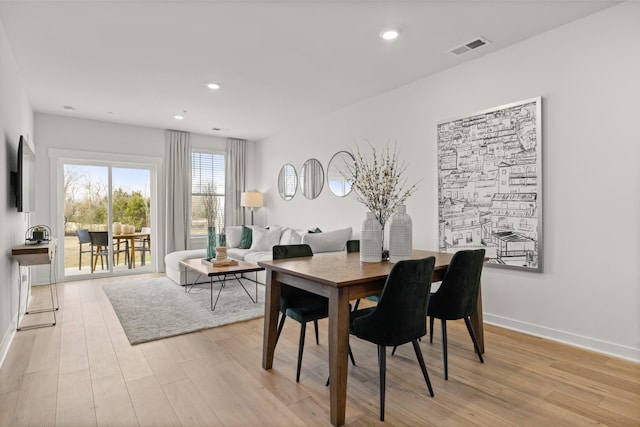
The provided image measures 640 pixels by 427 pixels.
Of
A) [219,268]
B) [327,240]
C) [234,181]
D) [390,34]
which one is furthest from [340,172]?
[234,181]

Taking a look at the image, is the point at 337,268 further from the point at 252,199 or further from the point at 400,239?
the point at 252,199

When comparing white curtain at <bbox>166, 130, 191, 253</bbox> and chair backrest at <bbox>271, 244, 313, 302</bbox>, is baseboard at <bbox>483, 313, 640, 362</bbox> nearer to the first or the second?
chair backrest at <bbox>271, 244, 313, 302</bbox>

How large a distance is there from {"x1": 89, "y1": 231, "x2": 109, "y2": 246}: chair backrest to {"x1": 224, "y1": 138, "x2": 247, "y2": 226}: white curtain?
7.04 ft

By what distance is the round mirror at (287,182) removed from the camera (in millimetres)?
6562

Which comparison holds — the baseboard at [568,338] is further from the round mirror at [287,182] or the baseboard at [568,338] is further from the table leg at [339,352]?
the round mirror at [287,182]

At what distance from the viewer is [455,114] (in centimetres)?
381

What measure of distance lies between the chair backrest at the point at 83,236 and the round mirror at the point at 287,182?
3.41 meters

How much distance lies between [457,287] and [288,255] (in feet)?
4.22

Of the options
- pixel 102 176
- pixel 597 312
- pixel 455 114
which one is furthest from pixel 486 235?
pixel 102 176

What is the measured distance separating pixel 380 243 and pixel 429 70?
7.54 feet

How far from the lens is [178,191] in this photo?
6.81 metres

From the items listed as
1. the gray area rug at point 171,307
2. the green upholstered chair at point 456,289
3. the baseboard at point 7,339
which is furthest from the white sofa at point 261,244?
the green upholstered chair at point 456,289

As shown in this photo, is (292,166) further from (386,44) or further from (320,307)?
(320,307)

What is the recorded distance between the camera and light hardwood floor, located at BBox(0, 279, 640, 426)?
1987mm
